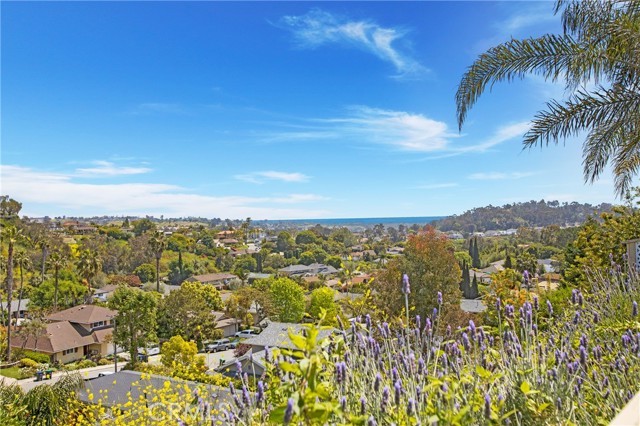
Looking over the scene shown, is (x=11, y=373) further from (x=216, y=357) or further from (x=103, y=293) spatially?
→ (x=103, y=293)

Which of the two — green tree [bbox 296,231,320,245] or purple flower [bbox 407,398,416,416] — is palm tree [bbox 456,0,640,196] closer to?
purple flower [bbox 407,398,416,416]

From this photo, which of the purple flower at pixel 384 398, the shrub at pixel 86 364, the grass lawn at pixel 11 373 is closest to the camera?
the purple flower at pixel 384 398

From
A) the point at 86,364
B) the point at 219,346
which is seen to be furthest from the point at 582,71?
the point at 86,364

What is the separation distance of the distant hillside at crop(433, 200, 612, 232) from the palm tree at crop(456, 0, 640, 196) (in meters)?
111

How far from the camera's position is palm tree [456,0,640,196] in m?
5.77

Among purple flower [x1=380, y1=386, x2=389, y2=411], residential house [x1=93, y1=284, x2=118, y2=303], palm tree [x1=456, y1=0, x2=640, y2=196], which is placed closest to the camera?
purple flower [x1=380, y1=386, x2=389, y2=411]

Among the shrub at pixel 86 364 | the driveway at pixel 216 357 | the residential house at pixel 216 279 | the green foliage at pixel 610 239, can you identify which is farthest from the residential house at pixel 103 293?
the green foliage at pixel 610 239

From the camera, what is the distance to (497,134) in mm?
14562

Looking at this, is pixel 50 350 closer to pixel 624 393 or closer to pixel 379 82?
pixel 379 82

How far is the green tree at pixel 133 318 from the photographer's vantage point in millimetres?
22688

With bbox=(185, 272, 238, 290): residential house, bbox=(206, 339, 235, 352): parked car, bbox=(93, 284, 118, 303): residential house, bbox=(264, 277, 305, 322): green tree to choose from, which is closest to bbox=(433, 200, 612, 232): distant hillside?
bbox=(185, 272, 238, 290): residential house

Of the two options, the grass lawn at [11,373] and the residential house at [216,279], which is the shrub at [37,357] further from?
the residential house at [216,279]

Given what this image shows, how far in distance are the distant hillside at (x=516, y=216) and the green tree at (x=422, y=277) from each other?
10800cm

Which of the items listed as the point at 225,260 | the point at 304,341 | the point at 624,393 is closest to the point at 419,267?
the point at 624,393
